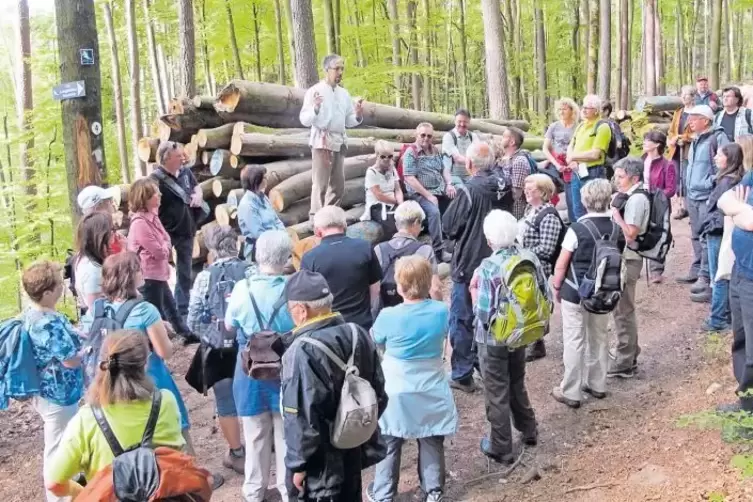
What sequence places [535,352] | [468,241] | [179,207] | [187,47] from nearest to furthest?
[468,241]
[535,352]
[179,207]
[187,47]

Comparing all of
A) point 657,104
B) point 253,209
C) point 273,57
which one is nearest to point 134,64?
point 273,57

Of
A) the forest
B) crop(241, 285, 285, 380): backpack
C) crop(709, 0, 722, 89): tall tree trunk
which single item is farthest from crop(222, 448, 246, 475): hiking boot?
crop(709, 0, 722, 89): tall tree trunk

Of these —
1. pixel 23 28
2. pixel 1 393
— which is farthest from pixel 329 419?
pixel 23 28

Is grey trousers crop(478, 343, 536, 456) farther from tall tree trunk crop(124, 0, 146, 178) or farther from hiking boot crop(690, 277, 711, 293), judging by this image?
tall tree trunk crop(124, 0, 146, 178)

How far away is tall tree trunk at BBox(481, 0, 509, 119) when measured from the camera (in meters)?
14.3

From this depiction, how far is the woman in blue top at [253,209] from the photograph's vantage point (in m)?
6.88

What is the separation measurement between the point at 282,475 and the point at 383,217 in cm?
447

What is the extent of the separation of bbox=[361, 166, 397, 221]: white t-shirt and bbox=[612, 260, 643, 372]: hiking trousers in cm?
310

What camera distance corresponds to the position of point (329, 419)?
327 cm

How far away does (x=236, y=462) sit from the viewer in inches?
200

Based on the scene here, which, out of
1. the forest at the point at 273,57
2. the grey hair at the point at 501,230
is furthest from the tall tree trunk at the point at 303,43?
the grey hair at the point at 501,230

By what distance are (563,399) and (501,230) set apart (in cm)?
191

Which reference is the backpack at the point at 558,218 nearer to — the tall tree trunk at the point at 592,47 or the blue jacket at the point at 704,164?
the blue jacket at the point at 704,164

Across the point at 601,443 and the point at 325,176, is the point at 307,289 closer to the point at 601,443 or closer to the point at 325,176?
the point at 601,443
